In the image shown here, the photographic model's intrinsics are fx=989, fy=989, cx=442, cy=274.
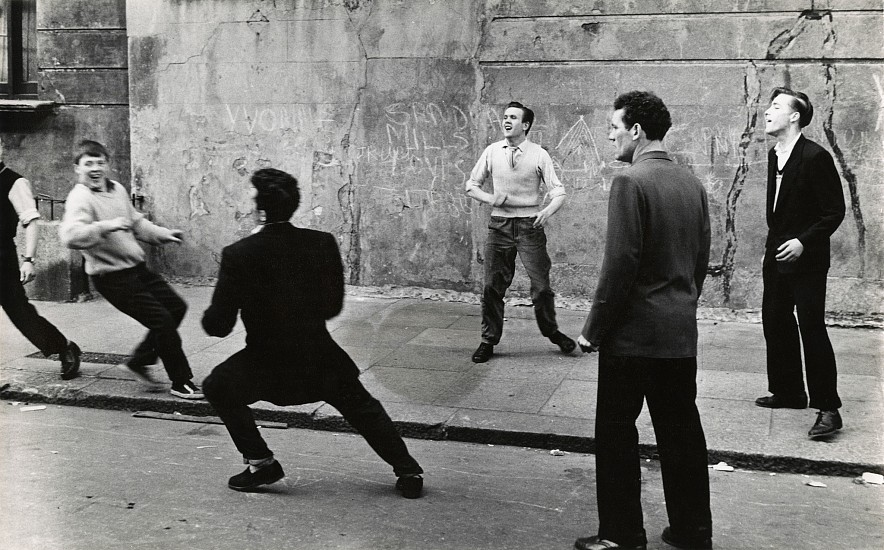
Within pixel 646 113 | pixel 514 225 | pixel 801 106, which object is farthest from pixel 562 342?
pixel 646 113

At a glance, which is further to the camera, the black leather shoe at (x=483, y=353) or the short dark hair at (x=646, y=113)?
the black leather shoe at (x=483, y=353)

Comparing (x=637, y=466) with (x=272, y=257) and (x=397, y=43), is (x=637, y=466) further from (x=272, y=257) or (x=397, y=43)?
(x=397, y=43)

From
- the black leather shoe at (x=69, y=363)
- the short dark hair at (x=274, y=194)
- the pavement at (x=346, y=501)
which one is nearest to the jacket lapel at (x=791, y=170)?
the pavement at (x=346, y=501)

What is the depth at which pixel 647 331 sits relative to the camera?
4.13m

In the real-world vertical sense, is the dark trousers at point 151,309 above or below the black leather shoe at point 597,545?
above

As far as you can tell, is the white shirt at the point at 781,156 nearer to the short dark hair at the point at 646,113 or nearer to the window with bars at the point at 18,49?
the short dark hair at the point at 646,113

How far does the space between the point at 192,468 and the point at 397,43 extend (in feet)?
18.6

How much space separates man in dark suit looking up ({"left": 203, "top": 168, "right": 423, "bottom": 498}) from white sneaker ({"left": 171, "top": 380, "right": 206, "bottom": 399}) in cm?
189

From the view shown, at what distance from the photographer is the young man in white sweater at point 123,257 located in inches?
256

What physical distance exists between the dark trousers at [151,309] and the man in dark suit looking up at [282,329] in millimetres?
1954

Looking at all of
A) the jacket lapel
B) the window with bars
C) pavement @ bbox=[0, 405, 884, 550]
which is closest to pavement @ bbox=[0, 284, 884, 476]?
pavement @ bbox=[0, 405, 884, 550]

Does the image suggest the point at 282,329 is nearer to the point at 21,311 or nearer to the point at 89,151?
the point at 89,151

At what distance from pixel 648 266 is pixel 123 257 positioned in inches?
155

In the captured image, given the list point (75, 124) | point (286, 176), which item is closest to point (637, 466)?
point (286, 176)
